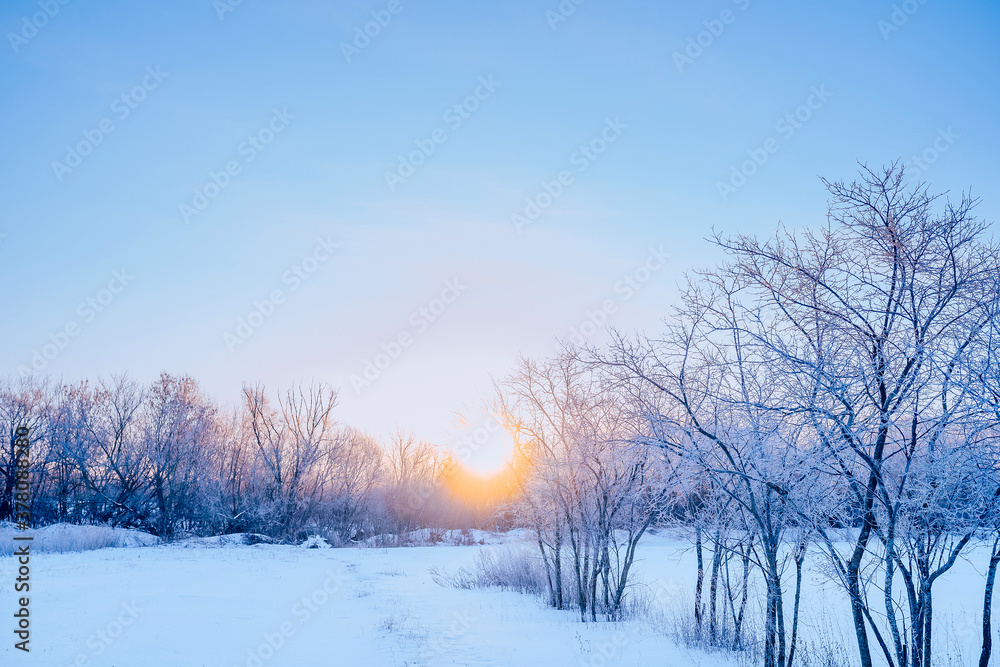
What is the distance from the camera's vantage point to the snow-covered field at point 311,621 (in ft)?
29.2

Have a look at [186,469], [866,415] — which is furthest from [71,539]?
[866,415]

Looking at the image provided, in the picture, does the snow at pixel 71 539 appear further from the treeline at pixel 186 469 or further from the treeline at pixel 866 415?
the treeline at pixel 866 415

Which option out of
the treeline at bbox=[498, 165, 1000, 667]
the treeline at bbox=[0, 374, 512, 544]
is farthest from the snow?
the treeline at bbox=[498, 165, 1000, 667]

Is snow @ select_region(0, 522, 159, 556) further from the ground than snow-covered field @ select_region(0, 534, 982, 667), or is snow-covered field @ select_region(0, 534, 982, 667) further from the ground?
snow-covered field @ select_region(0, 534, 982, 667)

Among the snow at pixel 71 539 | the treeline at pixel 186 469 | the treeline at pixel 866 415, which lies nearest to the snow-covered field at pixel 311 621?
the treeline at pixel 866 415

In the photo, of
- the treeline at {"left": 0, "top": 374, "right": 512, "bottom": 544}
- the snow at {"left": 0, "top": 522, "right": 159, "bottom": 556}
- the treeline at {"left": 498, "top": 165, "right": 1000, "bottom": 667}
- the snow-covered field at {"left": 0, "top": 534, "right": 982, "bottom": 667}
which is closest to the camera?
the treeline at {"left": 498, "top": 165, "right": 1000, "bottom": 667}

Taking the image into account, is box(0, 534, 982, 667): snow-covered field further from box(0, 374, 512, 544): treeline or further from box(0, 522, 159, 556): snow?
box(0, 374, 512, 544): treeline

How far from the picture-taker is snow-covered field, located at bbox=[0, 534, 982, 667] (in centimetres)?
889

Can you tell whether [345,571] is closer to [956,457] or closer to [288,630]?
[288,630]

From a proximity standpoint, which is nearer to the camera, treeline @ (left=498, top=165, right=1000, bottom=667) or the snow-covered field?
treeline @ (left=498, top=165, right=1000, bottom=667)

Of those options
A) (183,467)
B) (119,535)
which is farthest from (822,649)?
(183,467)

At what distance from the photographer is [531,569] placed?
17.8m

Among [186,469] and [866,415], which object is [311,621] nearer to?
[866,415]

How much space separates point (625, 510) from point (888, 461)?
7.17 metres
